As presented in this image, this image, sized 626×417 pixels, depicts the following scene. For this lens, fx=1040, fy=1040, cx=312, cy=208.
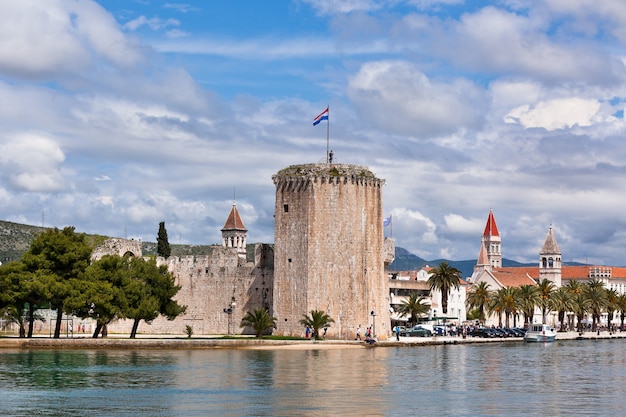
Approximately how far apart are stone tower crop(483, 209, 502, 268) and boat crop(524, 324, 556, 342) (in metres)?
94.9

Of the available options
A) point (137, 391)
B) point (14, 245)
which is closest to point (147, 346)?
point (137, 391)

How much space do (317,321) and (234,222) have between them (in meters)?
77.0

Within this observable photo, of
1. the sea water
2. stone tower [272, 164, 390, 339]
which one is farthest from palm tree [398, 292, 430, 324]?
the sea water

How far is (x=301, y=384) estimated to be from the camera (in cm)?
3419

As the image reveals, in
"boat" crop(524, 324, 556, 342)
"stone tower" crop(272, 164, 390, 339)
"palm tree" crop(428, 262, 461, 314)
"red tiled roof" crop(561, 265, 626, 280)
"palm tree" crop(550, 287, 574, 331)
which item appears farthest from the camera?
"red tiled roof" crop(561, 265, 626, 280)

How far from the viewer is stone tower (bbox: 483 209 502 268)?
17262 cm

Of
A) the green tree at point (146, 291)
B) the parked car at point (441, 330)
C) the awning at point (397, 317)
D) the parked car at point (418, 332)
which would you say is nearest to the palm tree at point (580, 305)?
the awning at point (397, 317)

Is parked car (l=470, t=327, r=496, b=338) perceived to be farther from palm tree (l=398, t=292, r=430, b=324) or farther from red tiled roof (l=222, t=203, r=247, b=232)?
red tiled roof (l=222, t=203, r=247, b=232)

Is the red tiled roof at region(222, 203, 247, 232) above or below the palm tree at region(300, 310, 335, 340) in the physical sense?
above

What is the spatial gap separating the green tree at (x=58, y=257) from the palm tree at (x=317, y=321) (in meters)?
12.9

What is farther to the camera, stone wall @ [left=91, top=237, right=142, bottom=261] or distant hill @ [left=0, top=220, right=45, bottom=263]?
distant hill @ [left=0, top=220, right=45, bottom=263]

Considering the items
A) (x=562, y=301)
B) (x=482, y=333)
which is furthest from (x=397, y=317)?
(x=562, y=301)

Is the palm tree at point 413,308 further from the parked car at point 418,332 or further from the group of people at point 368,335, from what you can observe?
the group of people at point 368,335

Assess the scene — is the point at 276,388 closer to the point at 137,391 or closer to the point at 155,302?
the point at 137,391
